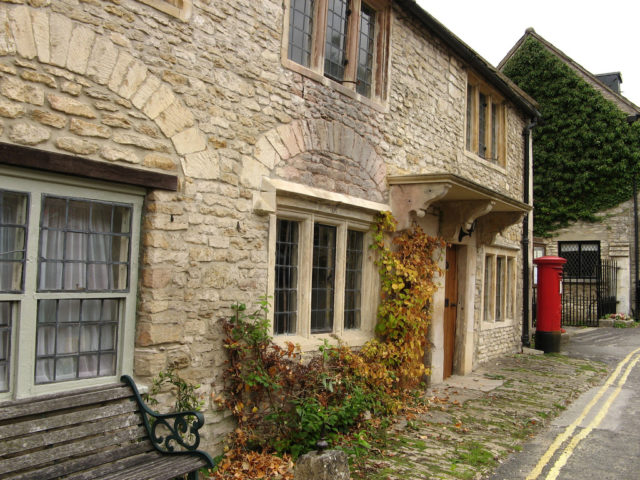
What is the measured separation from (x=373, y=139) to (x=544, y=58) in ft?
53.9

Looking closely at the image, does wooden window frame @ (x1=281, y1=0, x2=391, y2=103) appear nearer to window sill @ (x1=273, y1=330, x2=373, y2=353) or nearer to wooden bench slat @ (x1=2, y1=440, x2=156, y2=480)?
window sill @ (x1=273, y1=330, x2=373, y2=353)

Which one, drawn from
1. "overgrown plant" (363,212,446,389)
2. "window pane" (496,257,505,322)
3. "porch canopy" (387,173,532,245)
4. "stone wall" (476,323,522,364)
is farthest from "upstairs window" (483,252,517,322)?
"overgrown plant" (363,212,446,389)

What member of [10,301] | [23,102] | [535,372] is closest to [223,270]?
[10,301]

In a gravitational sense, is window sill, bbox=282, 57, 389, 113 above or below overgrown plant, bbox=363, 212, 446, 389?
above

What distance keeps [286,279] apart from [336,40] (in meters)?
3.18

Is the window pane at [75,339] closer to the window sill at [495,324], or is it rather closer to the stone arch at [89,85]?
the stone arch at [89,85]

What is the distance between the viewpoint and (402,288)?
752cm

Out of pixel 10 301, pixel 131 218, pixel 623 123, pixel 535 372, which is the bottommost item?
pixel 535 372

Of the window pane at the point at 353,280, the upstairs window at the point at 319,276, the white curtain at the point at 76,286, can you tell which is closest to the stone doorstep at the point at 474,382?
the window pane at the point at 353,280

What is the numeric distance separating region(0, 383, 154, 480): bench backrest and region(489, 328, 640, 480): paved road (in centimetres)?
335

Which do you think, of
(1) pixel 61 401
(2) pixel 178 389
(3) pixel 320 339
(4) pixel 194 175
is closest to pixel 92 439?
(1) pixel 61 401

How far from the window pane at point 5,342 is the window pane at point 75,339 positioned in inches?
8.0

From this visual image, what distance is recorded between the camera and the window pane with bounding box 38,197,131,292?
4016 millimetres

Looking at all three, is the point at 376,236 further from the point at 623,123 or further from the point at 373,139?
the point at 623,123
